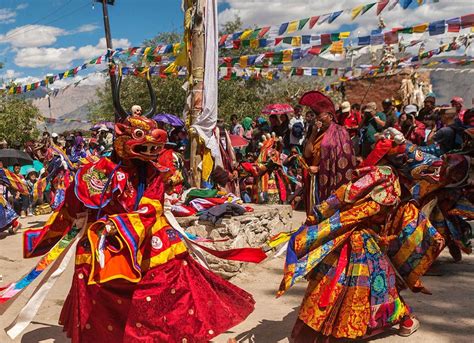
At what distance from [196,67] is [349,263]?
13.7ft

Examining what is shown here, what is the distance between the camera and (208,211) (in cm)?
648

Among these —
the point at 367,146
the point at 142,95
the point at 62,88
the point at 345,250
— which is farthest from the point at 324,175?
the point at 142,95

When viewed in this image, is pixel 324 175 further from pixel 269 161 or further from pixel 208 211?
pixel 269 161

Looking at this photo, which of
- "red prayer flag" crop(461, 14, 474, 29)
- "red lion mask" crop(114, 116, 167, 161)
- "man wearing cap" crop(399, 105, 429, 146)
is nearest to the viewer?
"red lion mask" crop(114, 116, 167, 161)

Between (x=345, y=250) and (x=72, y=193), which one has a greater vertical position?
(x=72, y=193)

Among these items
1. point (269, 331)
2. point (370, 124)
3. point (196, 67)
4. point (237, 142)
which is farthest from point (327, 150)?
point (237, 142)

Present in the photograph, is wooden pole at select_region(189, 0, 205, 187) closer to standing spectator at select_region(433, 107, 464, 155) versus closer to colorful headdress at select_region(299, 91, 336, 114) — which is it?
colorful headdress at select_region(299, 91, 336, 114)

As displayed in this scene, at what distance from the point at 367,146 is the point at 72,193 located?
5299mm

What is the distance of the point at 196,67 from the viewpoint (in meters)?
7.29

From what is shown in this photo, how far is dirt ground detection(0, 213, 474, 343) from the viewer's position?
446 cm

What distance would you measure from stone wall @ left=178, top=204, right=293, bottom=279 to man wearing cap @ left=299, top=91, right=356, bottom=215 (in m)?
1.69

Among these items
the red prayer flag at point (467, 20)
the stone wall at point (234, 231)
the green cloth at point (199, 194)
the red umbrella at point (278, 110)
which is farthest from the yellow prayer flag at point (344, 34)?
the green cloth at point (199, 194)

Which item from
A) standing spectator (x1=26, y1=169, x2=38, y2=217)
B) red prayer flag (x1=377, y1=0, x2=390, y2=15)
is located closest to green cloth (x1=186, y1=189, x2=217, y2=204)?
red prayer flag (x1=377, y1=0, x2=390, y2=15)

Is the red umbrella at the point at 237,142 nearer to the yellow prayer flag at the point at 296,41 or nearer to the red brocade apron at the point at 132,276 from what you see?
the yellow prayer flag at the point at 296,41
